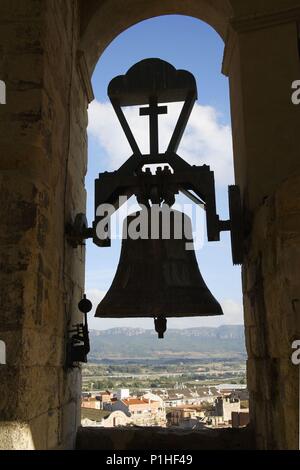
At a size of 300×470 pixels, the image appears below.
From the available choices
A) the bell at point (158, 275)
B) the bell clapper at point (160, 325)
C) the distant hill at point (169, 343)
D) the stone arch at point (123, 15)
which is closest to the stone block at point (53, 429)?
the bell at point (158, 275)

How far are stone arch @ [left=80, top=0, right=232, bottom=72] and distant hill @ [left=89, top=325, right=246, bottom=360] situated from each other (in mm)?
41975

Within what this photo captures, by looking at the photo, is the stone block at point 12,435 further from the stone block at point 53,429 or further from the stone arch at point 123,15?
the stone arch at point 123,15

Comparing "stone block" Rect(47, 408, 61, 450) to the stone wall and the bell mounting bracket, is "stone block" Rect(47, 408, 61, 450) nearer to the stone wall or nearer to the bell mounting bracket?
the stone wall

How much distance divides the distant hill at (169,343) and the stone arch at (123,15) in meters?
42.0

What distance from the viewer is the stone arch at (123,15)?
3.54 meters

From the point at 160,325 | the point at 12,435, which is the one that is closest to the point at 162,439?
the point at 160,325

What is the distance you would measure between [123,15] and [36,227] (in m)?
2.25

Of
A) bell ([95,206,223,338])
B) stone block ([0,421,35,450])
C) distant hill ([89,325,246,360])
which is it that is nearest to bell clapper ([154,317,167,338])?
bell ([95,206,223,338])

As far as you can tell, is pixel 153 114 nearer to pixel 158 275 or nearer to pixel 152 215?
pixel 152 215

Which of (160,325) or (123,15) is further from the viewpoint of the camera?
(123,15)

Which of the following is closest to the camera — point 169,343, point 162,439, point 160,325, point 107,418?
point 160,325

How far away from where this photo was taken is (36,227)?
88.6 inches

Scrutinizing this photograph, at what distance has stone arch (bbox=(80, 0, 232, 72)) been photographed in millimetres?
3541

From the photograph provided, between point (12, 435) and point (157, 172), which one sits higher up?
point (157, 172)
